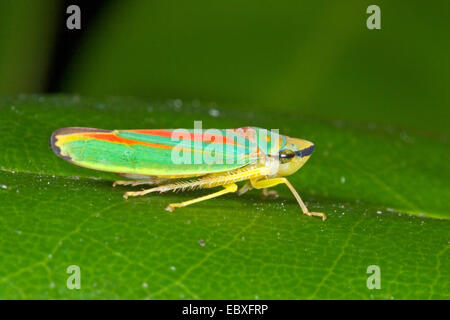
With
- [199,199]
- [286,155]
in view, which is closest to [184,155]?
[199,199]

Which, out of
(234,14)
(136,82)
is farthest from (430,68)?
(136,82)

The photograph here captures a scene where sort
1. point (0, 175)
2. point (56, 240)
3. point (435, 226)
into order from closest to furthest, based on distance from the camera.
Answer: point (56, 240) < point (0, 175) < point (435, 226)

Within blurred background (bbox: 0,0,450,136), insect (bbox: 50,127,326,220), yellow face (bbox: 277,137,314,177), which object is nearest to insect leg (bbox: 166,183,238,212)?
insect (bbox: 50,127,326,220)

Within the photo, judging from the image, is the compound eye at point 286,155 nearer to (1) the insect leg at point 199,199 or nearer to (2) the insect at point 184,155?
(2) the insect at point 184,155

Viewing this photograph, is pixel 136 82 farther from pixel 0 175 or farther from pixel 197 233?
pixel 197 233

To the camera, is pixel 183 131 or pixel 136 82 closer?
pixel 183 131

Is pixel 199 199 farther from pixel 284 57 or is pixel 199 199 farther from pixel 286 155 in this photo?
pixel 284 57

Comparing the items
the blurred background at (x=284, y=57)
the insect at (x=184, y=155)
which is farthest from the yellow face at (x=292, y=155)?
the blurred background at (x=284, y=57)
